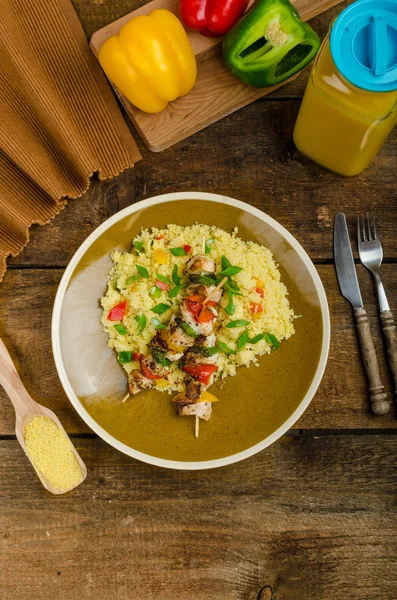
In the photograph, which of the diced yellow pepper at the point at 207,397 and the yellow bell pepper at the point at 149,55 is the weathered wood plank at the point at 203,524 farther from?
the yellow bell pepper at the point at 149,55

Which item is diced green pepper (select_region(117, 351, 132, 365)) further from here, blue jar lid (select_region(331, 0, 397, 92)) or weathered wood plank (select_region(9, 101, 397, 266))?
blue jar lid (select_region(331, 0, 397, 92))

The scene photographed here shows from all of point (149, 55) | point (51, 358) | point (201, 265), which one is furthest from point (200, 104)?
point (51, 358)

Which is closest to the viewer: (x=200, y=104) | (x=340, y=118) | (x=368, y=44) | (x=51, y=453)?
(x=368, y=44)

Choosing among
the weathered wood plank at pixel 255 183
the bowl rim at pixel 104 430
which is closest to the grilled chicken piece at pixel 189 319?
the bowl rim at pixel 104 430

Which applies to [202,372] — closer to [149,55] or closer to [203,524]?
[203,524]

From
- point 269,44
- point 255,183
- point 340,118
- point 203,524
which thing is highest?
point 269,44

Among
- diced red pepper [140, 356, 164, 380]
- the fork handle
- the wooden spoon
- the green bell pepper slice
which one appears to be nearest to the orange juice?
the green bell pepper slice

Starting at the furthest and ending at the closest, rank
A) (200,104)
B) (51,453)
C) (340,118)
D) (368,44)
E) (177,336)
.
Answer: (200,104) < (51,453) < (177,336) < (340,118) < (368,44)
